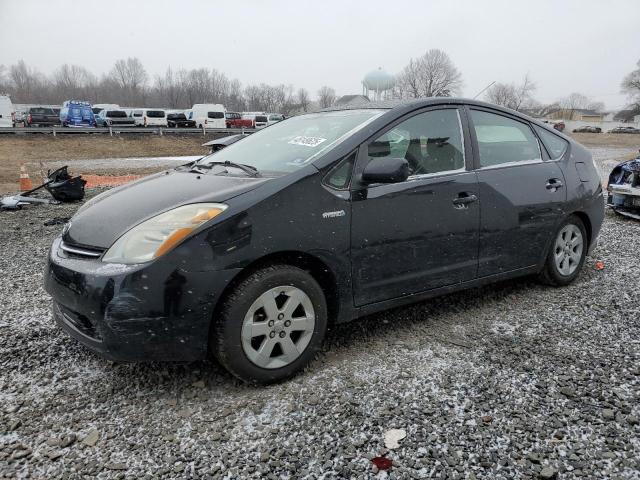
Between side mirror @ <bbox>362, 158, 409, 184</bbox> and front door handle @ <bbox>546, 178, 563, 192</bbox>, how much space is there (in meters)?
1.68

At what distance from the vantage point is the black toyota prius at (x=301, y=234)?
94.7 inches

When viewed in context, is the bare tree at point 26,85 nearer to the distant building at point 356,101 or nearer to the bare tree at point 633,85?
the distant building at point 356,101

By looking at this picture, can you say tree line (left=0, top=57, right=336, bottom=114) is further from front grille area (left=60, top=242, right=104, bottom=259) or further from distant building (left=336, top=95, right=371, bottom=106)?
front grille area (left=60, top=242, right=104, bottom=259)

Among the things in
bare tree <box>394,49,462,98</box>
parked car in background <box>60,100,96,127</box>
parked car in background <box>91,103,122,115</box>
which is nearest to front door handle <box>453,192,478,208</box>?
parked car in background <box>60,100,96,127</box>

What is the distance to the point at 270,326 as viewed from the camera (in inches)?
102

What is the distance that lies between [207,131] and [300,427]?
114ft

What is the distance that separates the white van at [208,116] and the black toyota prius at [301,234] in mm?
37077

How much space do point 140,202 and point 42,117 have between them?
37165 mm

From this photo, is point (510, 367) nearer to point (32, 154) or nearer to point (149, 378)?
point (149, 378)

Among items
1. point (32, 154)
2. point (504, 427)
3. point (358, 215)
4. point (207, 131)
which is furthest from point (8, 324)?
point (207, 131)

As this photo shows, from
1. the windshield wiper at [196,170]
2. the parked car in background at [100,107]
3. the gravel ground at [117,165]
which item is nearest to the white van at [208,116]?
the parked car in background at [100,107]

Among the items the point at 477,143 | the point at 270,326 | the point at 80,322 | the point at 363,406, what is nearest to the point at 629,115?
the point at 477,143

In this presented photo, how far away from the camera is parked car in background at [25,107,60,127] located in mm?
33625

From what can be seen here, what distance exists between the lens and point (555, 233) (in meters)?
3.99
